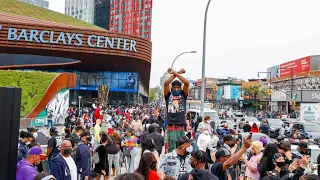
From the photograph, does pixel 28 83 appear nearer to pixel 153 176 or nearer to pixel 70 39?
pixel 70 39

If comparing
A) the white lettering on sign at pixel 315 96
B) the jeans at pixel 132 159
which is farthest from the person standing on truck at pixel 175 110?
the white lettering on sign at pixel 315 96

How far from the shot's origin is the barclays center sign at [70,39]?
1645 inches

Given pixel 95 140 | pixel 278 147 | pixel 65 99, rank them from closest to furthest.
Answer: pixel 278 147, pixel 95 140, pixel 65 99

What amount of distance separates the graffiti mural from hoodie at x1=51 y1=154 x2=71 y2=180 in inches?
848

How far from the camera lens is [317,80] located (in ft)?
221

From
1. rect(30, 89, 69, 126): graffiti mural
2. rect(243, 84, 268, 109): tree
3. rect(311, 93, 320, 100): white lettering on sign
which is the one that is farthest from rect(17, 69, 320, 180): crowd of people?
rect(243, 84, 268, 109): tree

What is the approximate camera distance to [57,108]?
1243 inches

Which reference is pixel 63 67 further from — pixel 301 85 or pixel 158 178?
pixel 158 178

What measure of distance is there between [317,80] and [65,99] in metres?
49.6

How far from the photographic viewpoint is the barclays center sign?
41.8 m

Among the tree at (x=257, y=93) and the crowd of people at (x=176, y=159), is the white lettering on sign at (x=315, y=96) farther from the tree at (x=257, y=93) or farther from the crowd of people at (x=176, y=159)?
the crowd of people at (x=176, y=159)

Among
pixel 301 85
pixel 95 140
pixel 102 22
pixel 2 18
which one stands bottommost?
pixel 95 140

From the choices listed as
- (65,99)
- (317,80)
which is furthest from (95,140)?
(317,80)

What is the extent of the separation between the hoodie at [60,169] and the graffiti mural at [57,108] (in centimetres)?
2154
